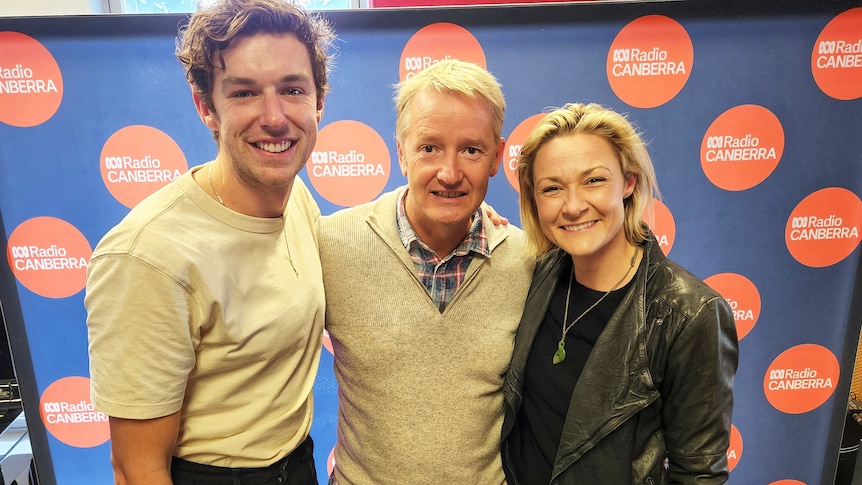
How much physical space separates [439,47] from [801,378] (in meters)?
2.34

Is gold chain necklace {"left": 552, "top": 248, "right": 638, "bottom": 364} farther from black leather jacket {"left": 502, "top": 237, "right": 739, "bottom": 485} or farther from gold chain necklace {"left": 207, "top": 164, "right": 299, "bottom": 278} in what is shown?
gold chain necklace {"left": 207, "top": 164, "right": 299, "bottom": 278}

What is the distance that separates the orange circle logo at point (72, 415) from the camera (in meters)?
2.25

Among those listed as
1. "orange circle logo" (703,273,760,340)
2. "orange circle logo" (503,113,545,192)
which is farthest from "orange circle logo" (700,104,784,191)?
"orange circle logo" (503,113,545,192)

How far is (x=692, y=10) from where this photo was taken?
1.89 metres

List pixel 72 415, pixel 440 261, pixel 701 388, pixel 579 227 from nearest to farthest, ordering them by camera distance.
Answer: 1. pixel 701 388
2. pixel 579 227
3. pixel 440 261
4. pixel 72 415

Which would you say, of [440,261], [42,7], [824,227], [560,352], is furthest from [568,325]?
[42,7]

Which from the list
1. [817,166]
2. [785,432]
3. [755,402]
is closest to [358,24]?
[817,166]

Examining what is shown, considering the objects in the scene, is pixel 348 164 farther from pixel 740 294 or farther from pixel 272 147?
pixel 740 294

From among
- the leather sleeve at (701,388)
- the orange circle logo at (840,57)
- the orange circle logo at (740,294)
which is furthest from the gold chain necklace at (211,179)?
the orange circle logo at (840,57)

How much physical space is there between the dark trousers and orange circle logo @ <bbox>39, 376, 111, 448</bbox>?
129 cm

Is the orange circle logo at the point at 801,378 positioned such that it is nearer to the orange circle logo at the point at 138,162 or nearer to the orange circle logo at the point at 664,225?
the orange circle logo at the point at 664,225

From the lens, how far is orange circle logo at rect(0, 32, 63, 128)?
1.87m

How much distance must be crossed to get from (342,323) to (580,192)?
79cm

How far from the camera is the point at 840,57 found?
Result: 1992mm
